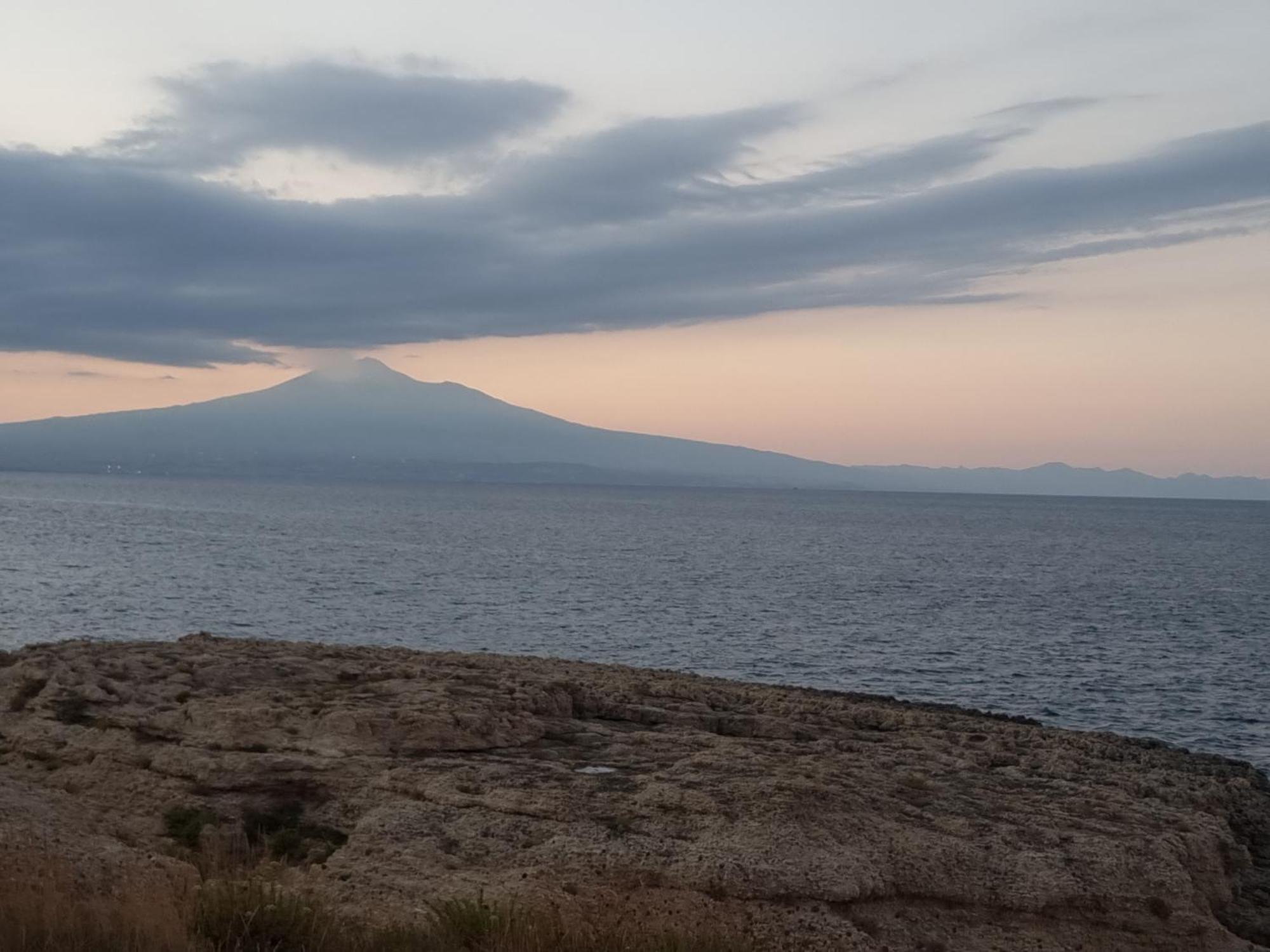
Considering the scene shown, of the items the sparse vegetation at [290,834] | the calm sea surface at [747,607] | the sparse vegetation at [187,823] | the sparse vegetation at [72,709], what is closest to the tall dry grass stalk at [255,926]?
the sparse vegetation at [290,834]

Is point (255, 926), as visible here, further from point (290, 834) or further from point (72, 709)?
point (72, 709)

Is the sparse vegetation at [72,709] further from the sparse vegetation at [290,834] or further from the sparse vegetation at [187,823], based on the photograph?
the sparse vegetation at [290,834]

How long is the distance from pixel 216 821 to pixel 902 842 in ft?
30.6

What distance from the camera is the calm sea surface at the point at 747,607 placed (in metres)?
42.3

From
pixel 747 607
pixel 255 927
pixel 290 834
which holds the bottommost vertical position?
pixel 747 607

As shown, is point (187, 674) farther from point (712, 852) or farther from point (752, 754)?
point (712, 852)

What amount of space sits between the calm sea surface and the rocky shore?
1598 cm

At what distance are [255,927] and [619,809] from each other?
6564 millimetres

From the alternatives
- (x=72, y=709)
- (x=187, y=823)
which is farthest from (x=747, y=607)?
(x=187, y=823)

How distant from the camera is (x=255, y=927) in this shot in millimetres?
9680

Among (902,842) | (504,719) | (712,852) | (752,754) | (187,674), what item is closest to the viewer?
(712,852)

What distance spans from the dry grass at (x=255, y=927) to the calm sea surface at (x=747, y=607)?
2663 cm

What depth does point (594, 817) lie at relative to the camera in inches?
596

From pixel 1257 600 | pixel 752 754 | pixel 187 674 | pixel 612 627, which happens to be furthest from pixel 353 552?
pixel 752 754
